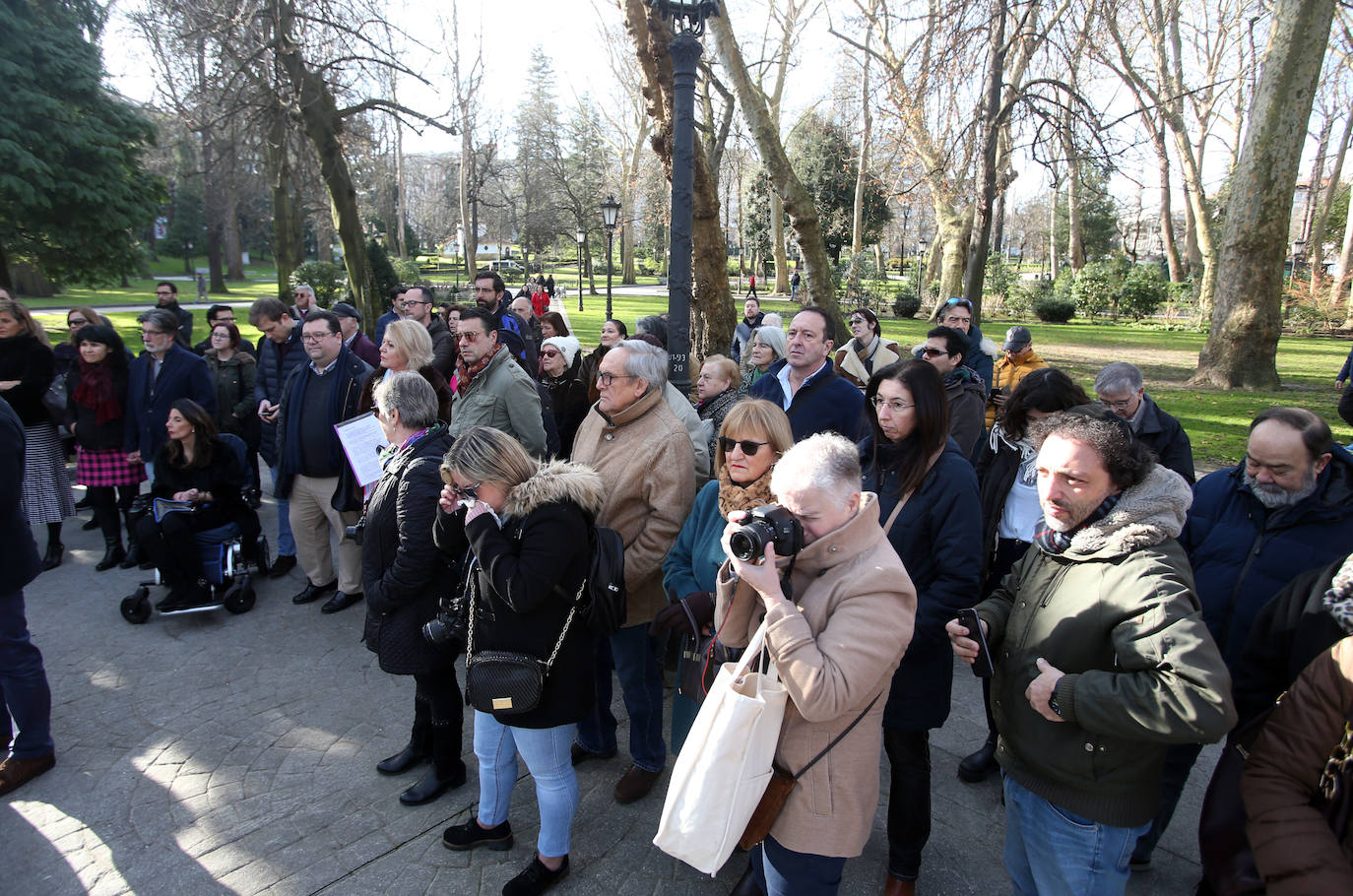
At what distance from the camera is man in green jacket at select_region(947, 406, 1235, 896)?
181 centimetres

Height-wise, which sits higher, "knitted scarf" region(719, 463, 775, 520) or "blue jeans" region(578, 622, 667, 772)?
"knitted scarf" region(719, 463, 775, 520)

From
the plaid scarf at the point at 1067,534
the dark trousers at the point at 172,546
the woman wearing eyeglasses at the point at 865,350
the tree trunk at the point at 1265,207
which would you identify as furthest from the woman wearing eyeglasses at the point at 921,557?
the tree trunk at the point at 1265,207

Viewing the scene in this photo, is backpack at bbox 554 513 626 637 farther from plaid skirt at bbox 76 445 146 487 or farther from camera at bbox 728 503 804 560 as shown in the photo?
plaid skirt at bbox 76 445 146 487

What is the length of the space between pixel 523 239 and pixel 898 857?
51.8m

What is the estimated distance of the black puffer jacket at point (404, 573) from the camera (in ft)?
10.3

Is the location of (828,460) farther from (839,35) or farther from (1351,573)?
(839,35)

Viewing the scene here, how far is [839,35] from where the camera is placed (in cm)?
1714

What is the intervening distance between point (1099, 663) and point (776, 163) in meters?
11.8

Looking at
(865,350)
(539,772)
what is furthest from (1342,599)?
(865,350)

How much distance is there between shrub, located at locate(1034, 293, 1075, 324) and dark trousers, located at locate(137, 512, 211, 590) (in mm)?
26552

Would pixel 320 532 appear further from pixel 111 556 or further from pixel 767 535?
pixel 767 535

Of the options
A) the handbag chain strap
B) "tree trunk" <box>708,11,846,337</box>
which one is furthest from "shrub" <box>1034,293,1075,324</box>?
the handbag chain strap

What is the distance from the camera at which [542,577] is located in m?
2.56

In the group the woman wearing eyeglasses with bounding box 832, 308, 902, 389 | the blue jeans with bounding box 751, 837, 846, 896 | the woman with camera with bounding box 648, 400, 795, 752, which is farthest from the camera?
the woman wearing eyeglasses with bounding box 832, 308, 902, 389
